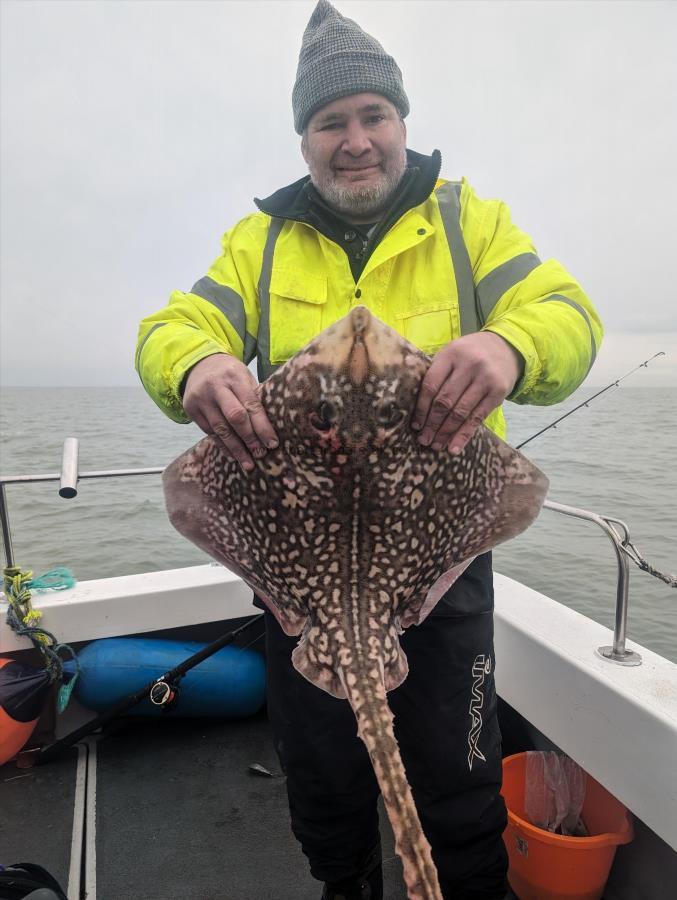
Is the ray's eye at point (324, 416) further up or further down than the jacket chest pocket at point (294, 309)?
further down

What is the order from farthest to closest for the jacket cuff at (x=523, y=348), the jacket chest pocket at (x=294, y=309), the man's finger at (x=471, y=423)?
the jacket chest pocket at (x=294, y=309) < the jacket cuff at (x=523, y=348) < the man's finger at (x=471, y=423)

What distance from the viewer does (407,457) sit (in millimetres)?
1608

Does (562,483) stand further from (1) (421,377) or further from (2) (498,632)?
(1) (421,377)

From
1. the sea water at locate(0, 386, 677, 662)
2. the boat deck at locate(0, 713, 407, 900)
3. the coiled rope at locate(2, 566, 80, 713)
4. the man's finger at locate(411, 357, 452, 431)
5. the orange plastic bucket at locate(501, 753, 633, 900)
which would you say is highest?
the man's finger at locate(411, 357, 452, 431)

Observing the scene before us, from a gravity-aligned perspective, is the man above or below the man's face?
below

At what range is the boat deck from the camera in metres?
3.04

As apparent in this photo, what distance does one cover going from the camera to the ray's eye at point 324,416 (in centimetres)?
152

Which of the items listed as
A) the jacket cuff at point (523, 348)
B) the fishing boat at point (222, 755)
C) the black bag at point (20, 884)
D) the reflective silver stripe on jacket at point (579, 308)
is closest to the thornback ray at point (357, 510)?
the jacket cuff at point (523, 348)

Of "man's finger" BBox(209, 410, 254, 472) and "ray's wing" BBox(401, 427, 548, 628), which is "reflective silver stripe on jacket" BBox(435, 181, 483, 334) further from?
"man's finger" BBox(209, 410, 254, 472)

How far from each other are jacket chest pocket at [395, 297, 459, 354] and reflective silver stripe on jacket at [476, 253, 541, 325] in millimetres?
117

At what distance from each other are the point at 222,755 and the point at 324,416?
3337mm

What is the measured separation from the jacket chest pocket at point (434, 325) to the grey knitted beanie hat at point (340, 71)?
3.03 feet

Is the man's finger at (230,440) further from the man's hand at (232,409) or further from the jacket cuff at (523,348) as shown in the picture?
the jacket cuff at (523,348)

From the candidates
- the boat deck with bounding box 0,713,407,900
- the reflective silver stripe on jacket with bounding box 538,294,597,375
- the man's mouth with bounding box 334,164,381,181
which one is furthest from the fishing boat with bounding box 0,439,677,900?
the man's mouth with bounding box 334,164,381,181
